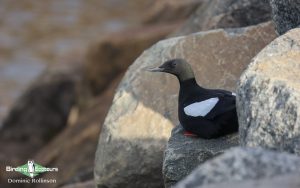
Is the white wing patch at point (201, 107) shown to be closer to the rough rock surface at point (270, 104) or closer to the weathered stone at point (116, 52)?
the rough rock surface at point (270, 104)

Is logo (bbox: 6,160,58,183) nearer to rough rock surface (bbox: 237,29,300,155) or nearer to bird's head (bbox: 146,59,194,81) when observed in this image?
bird's head (bbox: 146,59,194,81)

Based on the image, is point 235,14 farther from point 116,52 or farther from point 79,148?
point 116,52

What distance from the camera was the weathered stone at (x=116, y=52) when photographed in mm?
12742

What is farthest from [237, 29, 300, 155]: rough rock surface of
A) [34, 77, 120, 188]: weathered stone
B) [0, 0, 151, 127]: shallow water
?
[0, 0, 151, 127]: shallow water

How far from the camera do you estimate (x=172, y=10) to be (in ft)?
45.9

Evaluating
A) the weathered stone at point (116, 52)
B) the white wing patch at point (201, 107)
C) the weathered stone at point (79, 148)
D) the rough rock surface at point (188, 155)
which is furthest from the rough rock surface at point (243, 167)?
the weathered stone at point (116, 52)

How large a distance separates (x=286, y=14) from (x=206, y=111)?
3.21ft

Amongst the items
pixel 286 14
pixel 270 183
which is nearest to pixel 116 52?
pixel 286 14

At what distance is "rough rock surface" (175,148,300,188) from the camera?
13.3ft

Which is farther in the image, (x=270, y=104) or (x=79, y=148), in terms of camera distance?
(x=79, y=148)

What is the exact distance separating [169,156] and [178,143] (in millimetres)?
196

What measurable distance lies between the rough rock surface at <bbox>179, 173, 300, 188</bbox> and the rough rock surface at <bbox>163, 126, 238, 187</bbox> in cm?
236

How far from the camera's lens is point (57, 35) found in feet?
75.0

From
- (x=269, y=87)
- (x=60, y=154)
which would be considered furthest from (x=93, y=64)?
(x=269, y=87)
